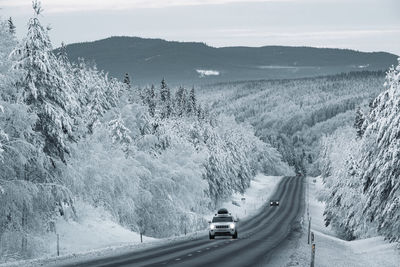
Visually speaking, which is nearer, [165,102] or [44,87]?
[44,87]

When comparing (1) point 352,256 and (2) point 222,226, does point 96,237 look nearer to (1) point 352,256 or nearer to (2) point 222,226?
(2) point 222,226

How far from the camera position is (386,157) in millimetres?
28172

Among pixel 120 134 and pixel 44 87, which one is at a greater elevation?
pixel 44 87

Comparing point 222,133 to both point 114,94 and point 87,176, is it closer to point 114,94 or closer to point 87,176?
point 114,94

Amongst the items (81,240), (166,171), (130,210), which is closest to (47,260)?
(81,240)

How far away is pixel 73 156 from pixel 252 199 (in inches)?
3932

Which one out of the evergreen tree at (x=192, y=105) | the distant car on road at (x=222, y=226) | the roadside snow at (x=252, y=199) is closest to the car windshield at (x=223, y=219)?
the distant car on road at (x=222, y=226)

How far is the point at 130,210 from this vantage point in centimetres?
5006

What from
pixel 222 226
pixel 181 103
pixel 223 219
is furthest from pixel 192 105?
pixel 222 226

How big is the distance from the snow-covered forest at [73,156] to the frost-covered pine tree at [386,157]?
14.4m

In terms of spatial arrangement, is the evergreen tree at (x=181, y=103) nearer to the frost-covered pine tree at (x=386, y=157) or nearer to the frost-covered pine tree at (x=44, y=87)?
the frost-covered pine tree at (x=44, y=87)

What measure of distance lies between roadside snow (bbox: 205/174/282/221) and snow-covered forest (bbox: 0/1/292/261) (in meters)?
20.4

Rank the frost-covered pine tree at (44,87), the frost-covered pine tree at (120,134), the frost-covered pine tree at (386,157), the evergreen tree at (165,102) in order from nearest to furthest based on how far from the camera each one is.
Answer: the frost-covered pine tree at (386,157) < the frost-covered pine tree at (44,87) < the frost-covered pine tree at (120,134) < the evergreen tree at (165,102)

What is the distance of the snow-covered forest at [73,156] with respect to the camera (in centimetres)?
2988
